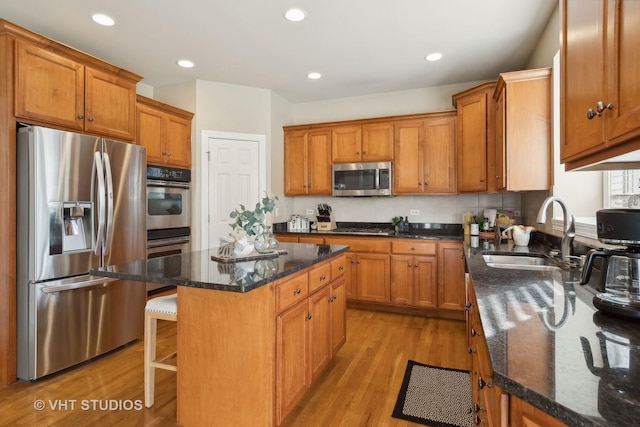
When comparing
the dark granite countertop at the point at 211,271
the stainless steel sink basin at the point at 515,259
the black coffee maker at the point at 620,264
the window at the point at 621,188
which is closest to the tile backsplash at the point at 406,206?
the window at the point at 621,188

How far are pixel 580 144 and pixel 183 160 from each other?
11.9 ft

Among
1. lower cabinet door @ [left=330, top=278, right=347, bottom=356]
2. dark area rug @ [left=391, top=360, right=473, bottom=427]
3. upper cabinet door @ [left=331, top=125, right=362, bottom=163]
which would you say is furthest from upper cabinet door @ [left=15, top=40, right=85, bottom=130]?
dark area rug @ [left=391, top=360, right=473, bottom=427]

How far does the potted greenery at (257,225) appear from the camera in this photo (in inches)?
82.9

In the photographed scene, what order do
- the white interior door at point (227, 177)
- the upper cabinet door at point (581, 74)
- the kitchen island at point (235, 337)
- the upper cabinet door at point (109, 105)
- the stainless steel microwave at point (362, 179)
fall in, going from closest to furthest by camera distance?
1. the upper cabinet door at point (581, 74)
2. the kitchen island at point (235, 337)
3. the upper cabinet door at point (109, 105)
4. the white interior door at point (227, 177)
5. the stainless steel microwave at point (362, 179)

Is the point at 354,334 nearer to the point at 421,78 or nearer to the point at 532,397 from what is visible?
the point at 532,397

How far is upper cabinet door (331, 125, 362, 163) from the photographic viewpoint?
4211mm

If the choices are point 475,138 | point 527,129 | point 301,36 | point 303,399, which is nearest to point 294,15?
point 301,36

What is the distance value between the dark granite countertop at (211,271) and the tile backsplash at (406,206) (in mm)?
2321

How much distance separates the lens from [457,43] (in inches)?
119

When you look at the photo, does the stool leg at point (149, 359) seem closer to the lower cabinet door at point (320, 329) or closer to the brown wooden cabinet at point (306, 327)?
the brown wooden cabinet at point (306, 327)

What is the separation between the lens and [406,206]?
431 centimetres

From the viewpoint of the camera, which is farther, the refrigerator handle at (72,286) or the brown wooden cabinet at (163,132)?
the brown wooden cabinet at (163,132)

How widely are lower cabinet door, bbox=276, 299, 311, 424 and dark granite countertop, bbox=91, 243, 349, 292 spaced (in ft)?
0.84

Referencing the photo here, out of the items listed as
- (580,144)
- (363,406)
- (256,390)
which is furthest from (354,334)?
(580,144)
